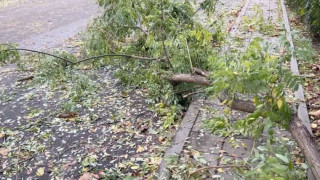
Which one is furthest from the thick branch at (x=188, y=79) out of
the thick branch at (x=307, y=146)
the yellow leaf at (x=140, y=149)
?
the thick branch at (x=307, y=146)

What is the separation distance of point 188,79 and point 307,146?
1.47 metres

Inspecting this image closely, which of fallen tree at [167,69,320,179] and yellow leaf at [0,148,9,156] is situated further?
Result: yellow leaf at [0,148,9,156]

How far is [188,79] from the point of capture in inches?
135

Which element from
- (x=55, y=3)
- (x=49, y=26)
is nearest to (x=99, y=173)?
(x=49, y=26)

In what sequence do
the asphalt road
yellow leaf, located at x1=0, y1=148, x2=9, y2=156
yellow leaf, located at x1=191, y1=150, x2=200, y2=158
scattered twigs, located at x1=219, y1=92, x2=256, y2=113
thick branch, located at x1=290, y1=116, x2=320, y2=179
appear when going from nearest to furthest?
thick branch, located at x1=290, y1=116, x2=320, y2=179
scattered twigs, located at x1=219, y1=92, x2=256, y2=113
yellow leaf, located at x1=191, y1=150, x2=200, y2=158
yellow leaf, located at x1=0, y1=148, x2=9, y2=156
the asphalt road

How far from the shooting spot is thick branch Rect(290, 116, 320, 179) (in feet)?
6.90

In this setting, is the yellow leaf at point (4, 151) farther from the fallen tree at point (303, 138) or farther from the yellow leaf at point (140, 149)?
the fallen tree at point (303, 138)

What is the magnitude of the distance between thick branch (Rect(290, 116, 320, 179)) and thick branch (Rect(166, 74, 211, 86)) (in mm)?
976

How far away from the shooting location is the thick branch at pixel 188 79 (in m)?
3.21

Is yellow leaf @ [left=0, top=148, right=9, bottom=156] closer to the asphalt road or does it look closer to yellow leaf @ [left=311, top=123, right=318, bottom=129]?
yellow leaf @ [left=311, top=123, right=318, bottom=129]

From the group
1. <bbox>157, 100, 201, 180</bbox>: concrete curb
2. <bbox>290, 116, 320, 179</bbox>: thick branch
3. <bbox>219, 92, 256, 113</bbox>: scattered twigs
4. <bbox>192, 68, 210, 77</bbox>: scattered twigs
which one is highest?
<bbox>192, 68, 210, 77</bbox>: scattered twigs

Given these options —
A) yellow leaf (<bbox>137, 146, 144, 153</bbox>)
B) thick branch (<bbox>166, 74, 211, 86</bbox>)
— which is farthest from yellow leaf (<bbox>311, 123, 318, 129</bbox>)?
yellow leaf (<bbox>137, 146, 144, 153</bbox>)

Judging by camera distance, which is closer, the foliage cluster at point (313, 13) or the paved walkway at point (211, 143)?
the paved walkway at point (211, 143)

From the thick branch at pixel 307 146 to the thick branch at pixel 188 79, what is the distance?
0.98 m
